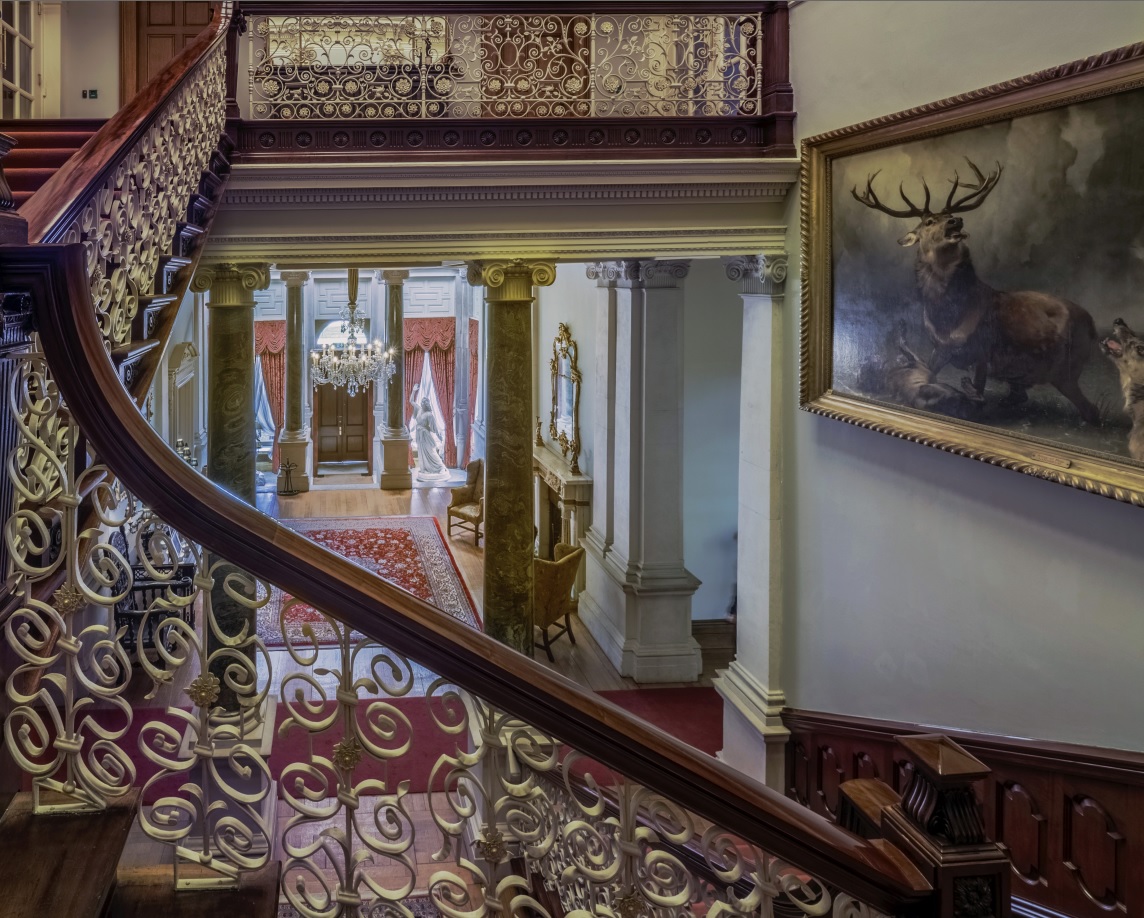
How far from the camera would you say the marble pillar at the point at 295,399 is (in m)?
19.1

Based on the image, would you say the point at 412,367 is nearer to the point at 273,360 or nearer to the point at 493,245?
the point at 273,360

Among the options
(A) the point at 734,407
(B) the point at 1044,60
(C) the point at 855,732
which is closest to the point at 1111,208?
(B) the point at 1044,60

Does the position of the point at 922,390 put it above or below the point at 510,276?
below

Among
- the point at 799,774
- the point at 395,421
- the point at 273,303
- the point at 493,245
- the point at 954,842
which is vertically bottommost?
the point at 799,774

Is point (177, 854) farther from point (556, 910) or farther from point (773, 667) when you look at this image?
point (773, 667)

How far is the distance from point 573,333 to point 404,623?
440 inches

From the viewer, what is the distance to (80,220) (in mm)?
3000

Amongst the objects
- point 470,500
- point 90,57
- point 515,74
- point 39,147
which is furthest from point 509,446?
point 470,500

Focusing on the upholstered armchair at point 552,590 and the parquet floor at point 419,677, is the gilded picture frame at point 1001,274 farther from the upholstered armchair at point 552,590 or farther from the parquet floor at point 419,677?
the upholstered armchair at point 552,590

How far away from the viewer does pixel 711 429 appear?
10828 mm

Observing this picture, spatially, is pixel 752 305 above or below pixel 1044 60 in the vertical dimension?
below

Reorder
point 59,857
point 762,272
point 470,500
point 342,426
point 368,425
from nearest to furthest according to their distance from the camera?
point 59,857 < point 762,272 < point 470,500 < point 368,425 < point 342,426

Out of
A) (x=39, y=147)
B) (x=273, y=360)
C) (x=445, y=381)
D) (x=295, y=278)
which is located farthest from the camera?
(x=445, y=381)

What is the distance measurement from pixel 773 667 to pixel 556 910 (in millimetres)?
2880
